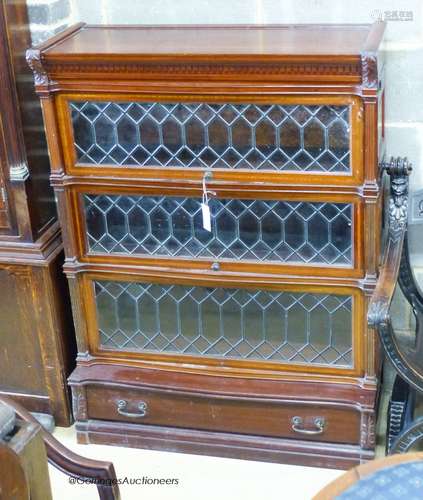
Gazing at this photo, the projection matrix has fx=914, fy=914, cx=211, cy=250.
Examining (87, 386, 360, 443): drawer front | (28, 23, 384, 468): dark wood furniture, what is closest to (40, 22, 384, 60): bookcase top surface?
(28, 23, 384, 468): dark wood furniture

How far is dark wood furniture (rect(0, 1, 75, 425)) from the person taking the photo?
2.96 metres

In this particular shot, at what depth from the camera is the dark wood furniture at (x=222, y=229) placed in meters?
2.67

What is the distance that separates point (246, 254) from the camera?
2.88 metres

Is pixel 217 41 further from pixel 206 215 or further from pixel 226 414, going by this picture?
pixel 226 414

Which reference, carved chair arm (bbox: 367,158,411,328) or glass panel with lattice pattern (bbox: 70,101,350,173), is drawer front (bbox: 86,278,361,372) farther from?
glass panel with lattice pattern (bbox: 70,101,350,173)

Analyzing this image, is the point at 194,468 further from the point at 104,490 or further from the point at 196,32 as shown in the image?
the point at 196,32

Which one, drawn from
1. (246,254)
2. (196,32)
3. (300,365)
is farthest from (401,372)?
(196,32)

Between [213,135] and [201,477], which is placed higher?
[213,135]

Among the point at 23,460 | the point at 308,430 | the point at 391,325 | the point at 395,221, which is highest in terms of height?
the point at 23,460

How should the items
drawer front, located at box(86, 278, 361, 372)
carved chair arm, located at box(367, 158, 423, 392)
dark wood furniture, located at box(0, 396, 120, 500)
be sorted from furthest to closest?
1. drawer front, located at box(86, 278, 361, 372)
2. carved chair arm, located at box(367, 158, 423, 392)
3. dark wood furniture, located at box(0, 396, 120, 500)

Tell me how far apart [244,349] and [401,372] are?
57 centimetres

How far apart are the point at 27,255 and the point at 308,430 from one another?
1.11m

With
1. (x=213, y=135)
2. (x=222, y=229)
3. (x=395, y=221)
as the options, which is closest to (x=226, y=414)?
(x=222, y=229)

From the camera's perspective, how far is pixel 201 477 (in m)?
3.05
